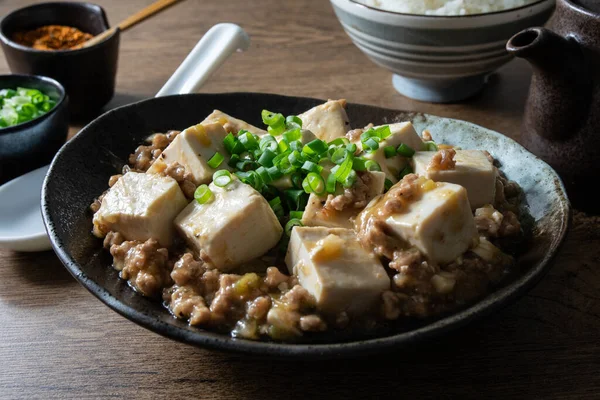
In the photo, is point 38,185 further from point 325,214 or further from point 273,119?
point 325,214

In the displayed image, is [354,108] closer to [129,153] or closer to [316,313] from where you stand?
[129,153]

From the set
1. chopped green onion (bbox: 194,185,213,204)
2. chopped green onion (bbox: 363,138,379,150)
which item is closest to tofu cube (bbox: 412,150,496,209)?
chopped green onion (bbox: 363,138,379,150)

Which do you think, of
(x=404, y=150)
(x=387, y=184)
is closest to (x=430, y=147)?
(x=404, y=150)

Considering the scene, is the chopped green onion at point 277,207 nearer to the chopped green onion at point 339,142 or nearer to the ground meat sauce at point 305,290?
the ground meat sauce at point 305,290

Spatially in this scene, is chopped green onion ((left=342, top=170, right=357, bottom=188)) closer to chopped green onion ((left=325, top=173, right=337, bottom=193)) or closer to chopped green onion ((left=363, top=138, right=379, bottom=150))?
chopped green onion ((left=325, top=173, right=337, bottom=193))

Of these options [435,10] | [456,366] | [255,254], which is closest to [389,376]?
[456,366]

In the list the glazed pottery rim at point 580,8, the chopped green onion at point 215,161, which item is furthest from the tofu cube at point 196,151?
the glazed pottery rim at point 580,8
